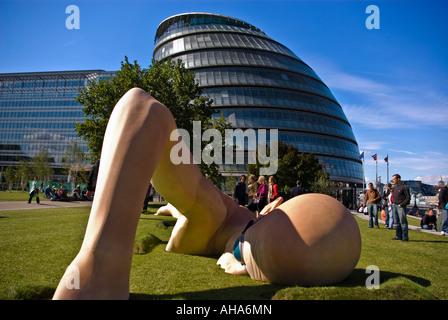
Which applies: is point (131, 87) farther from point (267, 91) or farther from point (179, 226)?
point (267, 91)

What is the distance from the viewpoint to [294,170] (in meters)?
34.2

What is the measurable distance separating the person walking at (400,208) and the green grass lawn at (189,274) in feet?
3.83

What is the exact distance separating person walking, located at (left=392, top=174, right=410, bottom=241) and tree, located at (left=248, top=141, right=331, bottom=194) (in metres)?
23.7

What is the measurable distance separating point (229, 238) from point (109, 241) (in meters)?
3.76

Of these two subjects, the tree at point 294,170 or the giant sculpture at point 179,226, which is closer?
the giant sculpture at point 179,226

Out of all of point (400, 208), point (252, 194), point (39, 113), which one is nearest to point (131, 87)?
point (252, 194)

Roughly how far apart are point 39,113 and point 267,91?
238ft

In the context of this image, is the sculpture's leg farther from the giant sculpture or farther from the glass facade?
the glass facade

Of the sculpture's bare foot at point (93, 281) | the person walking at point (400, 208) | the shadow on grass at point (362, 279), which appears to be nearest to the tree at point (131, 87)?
the person walking at point (400, 208)

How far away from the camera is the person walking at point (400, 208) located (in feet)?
31.1

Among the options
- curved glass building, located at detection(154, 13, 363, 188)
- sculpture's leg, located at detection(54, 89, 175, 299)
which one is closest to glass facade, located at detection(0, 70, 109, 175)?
curved glass building, located at detection(154, 13, 363, 188)

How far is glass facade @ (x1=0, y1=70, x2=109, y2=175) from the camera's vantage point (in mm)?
82250

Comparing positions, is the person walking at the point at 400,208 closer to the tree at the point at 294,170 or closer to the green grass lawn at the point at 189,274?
the green grass lawn at the point at 189,274

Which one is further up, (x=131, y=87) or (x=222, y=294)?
(x=131, y=87)
